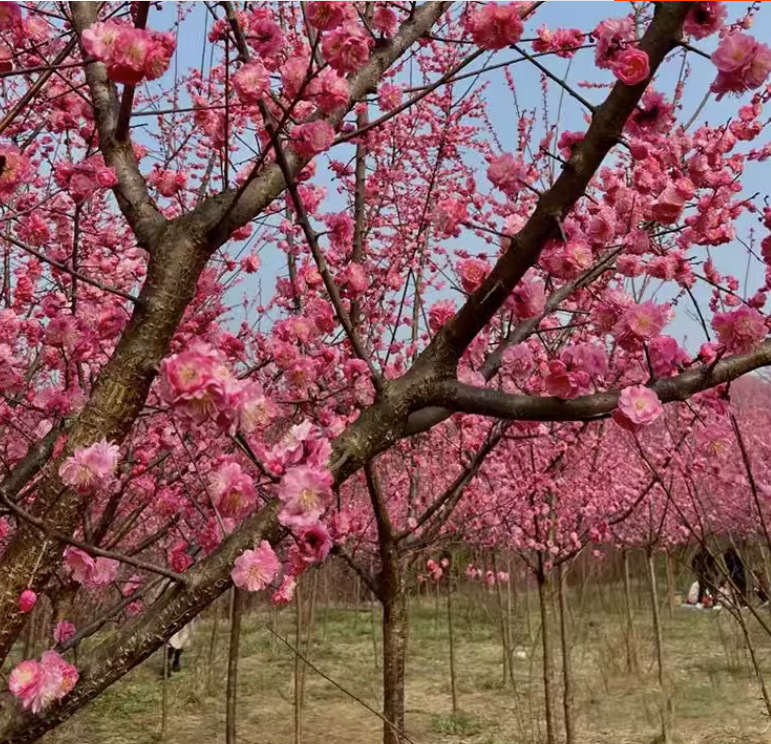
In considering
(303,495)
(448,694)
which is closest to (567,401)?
(303,495)

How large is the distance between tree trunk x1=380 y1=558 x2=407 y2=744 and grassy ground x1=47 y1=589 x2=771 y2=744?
1.29 m

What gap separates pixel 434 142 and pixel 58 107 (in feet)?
13.1

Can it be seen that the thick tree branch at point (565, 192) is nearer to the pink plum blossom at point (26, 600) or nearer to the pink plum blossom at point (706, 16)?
the pink plum blossom at point (706, 16)

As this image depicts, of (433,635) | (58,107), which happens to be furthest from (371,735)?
(58,107)

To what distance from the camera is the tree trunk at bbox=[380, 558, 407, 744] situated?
429 cm

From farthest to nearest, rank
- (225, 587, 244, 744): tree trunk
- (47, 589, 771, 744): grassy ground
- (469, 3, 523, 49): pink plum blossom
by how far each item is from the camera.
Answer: (47, 589, 771, 744): grassy ground → (225, 587, 244, 744): tree trunk → (469, 3, 523, 49): pink plum blossom

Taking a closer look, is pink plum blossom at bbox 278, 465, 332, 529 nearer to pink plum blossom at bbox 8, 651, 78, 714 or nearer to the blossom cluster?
pink plum blossom at bbox 8, 651, 78, 714

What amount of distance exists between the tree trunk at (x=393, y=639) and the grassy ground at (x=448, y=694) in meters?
1.29

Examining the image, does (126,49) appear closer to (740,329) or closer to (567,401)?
(567,401)

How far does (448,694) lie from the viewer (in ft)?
32.0

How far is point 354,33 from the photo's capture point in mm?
2012

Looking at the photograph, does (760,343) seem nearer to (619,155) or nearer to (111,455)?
(111,455)

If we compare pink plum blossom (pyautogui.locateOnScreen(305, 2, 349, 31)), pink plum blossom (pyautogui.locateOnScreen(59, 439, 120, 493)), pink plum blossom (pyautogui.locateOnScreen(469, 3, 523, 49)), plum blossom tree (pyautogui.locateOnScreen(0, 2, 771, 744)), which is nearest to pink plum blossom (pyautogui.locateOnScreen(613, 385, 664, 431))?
plum blossom tree (pyautogui.locateOnScreen(0, 2, 771, 744))

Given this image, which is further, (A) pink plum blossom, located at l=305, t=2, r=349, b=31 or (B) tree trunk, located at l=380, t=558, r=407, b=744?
(B) tree trunk, located at l=380, t=558, r=407, b=744
